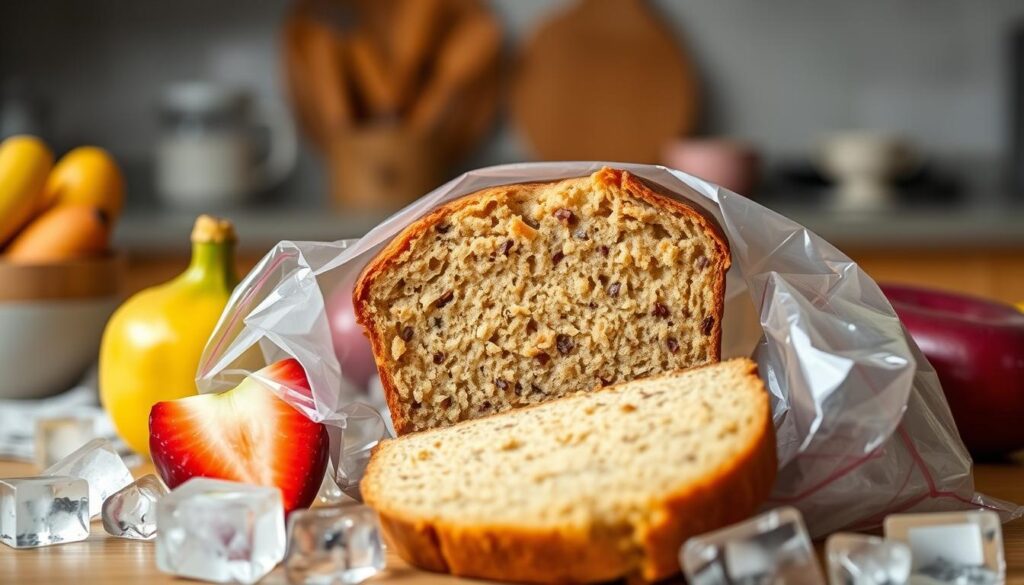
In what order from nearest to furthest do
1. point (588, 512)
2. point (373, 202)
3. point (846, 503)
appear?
point (588, 512) → point (846, 503) → point (373, 202)

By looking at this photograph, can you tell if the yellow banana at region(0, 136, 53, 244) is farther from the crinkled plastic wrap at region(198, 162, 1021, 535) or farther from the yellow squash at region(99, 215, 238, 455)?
the crinkled plastic wrap at region(198, 162, 1021, 535)

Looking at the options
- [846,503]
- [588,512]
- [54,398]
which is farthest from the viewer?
[54,398]

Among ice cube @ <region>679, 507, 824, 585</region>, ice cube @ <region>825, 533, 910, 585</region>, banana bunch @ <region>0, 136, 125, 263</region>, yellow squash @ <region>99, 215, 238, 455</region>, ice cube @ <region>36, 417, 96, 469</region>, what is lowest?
ice cube @ <region>36, 417, 96, 469</region>

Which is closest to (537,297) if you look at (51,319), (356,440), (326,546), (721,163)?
(356,440)

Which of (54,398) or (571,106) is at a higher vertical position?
(571,106)

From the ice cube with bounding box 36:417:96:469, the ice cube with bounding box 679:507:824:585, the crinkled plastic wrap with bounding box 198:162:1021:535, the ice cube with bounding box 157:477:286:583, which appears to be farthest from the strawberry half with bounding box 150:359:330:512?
the ice cube with bounding box 679:507:824:585

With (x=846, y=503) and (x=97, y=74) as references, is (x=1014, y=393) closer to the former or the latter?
(x=846, y=503)

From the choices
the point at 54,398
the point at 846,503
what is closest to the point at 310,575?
Answer: the point at 846,503

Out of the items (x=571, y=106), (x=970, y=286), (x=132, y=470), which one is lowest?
(x=970, y=286)
